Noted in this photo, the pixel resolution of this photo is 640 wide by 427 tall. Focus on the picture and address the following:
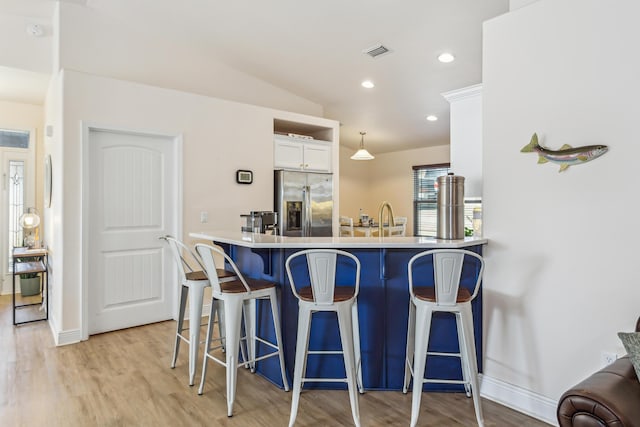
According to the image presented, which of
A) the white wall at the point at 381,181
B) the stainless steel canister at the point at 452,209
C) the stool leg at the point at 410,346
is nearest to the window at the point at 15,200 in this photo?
the white wall at the point at 381,181

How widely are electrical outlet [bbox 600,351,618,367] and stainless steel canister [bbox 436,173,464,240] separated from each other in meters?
0.99

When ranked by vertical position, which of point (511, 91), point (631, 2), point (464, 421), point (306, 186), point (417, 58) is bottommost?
point (464, 421)

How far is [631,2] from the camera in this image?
1.96m

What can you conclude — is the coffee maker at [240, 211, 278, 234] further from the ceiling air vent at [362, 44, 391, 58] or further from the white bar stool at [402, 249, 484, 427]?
the ceiling air vent at [362, 44, 391, 58]

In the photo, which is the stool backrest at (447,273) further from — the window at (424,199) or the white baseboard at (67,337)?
A: the window at (424,199)

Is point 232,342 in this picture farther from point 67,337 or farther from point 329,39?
point 329,39

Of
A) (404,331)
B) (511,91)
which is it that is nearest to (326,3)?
(511,91)

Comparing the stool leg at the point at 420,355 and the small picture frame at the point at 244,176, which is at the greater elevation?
the small picture frame at the point at 244,176

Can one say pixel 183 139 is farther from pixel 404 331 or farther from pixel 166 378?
pixel 404 331

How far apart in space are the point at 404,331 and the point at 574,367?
96 centimetres

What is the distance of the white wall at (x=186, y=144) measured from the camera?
3.51 meters

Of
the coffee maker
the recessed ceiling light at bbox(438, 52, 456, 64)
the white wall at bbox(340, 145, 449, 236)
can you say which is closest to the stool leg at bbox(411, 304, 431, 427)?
the coffee maker

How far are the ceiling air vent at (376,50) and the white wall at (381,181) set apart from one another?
327cm

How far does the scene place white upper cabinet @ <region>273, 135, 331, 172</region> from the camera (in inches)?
197
